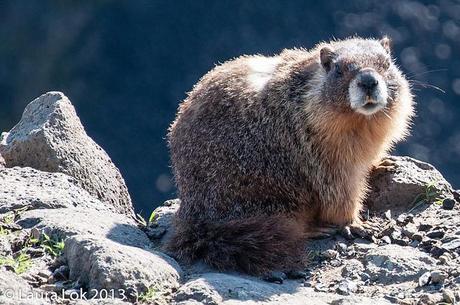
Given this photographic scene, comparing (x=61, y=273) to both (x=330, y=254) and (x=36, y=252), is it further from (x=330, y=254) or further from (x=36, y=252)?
(x=330, y=254)

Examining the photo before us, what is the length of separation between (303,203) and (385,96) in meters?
0.87

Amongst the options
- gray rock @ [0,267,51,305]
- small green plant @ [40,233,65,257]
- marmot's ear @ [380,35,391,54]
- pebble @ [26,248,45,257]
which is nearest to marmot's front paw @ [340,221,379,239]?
marmot's ear @ [380,35,391,54]

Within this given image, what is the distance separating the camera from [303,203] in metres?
8.43

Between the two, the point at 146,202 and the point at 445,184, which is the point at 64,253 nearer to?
the point at 445,184

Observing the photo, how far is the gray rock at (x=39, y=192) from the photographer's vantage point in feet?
26.9

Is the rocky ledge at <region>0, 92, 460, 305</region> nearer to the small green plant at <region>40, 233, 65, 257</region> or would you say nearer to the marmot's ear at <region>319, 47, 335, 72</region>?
the small green plant at <region>40, 233, 65, 257</region>

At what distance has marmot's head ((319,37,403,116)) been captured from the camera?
26.8ft

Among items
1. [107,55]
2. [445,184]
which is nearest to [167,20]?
[107,55]

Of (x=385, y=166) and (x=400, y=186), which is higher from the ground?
(x=385, y=166)

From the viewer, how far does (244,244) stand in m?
7.76

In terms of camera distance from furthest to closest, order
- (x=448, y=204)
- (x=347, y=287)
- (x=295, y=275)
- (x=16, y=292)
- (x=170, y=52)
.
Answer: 1. (x=170, y=52)
2. (x=448, y=204)
3. (x=295, y=275)
4. (x=347, y=287)
5. (x=16, y=292)

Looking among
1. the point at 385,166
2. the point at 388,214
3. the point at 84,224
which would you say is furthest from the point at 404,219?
the point at 84,224

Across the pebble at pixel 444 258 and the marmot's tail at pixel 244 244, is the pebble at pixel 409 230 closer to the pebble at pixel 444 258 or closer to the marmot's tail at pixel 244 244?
the pebble at pixel 444 258

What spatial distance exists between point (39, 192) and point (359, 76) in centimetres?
217
